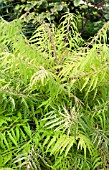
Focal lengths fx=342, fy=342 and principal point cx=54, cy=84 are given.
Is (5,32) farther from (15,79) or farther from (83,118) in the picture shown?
(83,118)

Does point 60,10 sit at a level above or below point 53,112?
above

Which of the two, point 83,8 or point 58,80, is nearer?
point 58,80

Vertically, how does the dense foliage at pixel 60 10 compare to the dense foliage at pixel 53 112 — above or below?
above

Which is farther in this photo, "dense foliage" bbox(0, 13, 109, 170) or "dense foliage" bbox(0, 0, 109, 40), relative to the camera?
"dense foliage" bbox(0, 0, 109, 40)

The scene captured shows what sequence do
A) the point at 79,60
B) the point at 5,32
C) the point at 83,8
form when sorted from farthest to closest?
the point at 83,8
the point at 5,32
the point at 79,60

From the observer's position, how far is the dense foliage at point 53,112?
139cm

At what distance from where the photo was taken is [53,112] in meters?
1.45

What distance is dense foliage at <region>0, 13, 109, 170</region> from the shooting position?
1.39m

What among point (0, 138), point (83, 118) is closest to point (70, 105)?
point (83, 118)

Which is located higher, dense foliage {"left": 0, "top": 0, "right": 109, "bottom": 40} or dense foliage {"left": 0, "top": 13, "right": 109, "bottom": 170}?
dense foliage {"left": 0, "top": 0, "right": 109, "bottom": 40}

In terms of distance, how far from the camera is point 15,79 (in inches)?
61.8

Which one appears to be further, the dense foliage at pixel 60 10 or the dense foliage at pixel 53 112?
the dense foliage at pixel 60 10

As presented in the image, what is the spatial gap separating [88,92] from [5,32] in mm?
523

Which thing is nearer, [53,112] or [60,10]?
[53,112]
